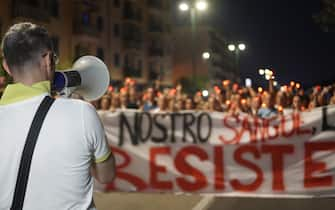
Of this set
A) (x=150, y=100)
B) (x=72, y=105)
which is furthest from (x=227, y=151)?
(x=72, y=105)

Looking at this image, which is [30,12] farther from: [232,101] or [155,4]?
[155,4]

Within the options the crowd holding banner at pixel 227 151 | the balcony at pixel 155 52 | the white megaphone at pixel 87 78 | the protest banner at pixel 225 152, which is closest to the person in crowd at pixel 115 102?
the crowd holding banner at pixel 227 151

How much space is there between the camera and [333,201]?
28.9ft

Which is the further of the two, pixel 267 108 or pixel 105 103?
pixel 105 103

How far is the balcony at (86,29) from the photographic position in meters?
42.0

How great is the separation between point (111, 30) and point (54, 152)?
4989 cm

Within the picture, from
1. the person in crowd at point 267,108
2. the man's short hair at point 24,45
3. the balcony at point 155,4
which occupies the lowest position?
the person in crowd at point 267,108

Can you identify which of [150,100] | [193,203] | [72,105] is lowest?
[193,203]

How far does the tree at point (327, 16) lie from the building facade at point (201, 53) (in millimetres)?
61791

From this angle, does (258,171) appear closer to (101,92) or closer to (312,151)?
→ (312,151)

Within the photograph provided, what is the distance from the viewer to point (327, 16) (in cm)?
2164

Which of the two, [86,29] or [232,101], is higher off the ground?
[86,29]

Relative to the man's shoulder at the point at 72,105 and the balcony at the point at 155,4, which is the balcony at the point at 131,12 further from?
the man's shoulder at the point at 72,105

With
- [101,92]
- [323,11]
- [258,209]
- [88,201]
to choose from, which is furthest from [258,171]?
[323,11]
